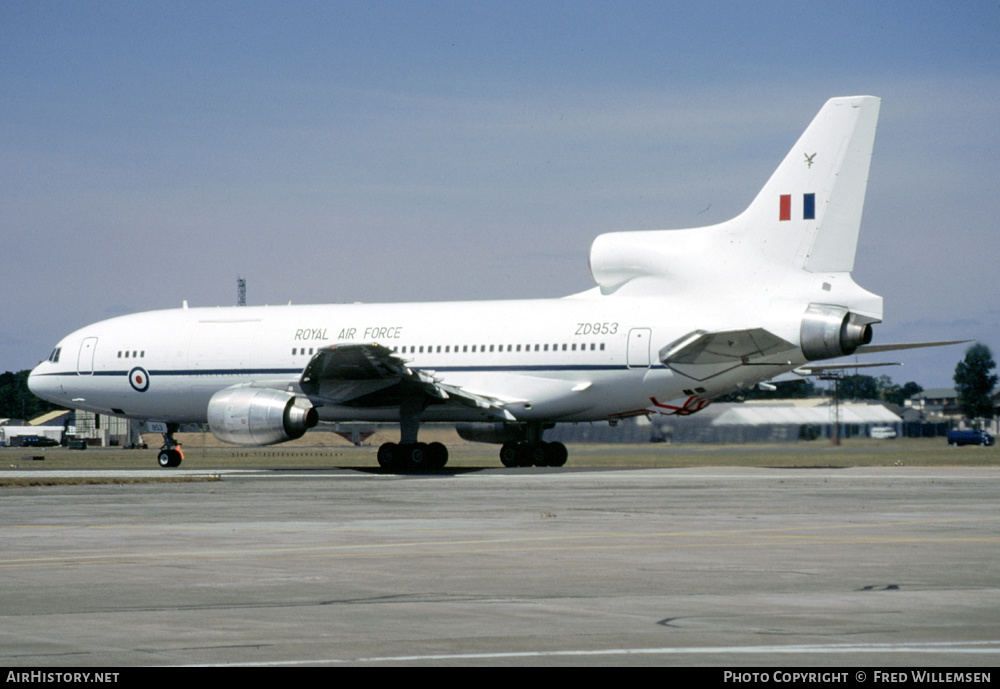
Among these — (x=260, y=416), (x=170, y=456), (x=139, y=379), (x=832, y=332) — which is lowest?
(x=170, y=456)

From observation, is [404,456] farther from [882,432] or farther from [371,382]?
[882,432]

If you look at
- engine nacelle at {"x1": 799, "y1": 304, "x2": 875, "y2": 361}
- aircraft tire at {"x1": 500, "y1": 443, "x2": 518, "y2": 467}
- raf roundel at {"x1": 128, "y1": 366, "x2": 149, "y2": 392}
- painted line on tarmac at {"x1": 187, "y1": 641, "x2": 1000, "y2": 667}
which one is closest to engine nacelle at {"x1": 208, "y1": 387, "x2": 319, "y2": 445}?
raf roundel at {"x1": 128, "y1": 366, "x2": 149, "y2": 392}

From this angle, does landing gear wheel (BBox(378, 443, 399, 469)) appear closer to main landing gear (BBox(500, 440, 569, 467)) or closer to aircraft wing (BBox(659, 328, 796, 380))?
main landing gear (BBox(500, 440, 569, 467))

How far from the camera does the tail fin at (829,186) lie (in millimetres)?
33812

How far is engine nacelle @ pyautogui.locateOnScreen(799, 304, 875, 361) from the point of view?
32.8 meters

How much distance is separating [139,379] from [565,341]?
15.0 m

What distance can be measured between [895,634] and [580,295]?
1218 inches

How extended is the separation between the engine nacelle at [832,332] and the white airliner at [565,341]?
44 millimetres

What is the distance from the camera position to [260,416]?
36688mm

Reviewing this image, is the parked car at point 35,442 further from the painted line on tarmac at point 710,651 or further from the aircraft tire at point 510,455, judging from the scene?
the painted line on tarmac at point 710,651

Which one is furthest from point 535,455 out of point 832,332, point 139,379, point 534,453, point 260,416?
point 139,379
